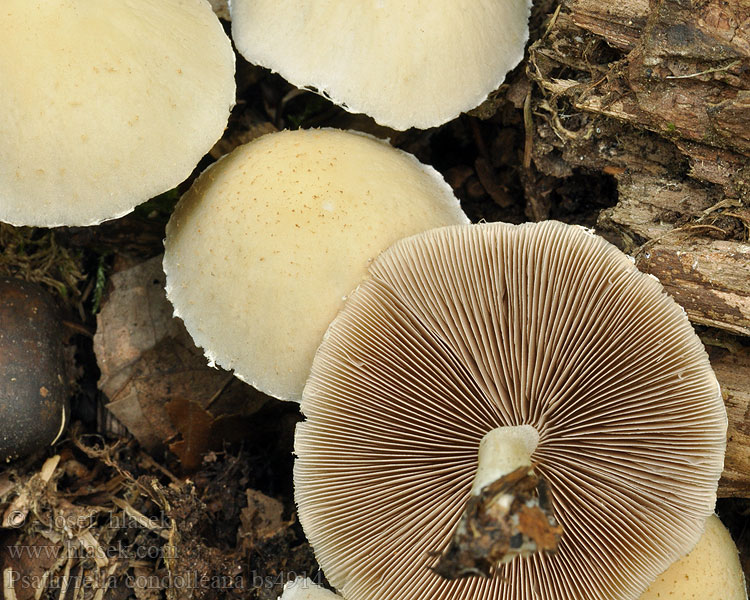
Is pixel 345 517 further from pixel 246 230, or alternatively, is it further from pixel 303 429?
pixel 246 230

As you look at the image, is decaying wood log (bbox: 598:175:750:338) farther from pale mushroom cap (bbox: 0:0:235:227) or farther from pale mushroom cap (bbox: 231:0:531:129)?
pale mushroom cap (bbox: 0:0:235:227)

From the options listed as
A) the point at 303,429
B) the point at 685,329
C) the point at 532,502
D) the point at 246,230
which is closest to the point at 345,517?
the point at 303,429

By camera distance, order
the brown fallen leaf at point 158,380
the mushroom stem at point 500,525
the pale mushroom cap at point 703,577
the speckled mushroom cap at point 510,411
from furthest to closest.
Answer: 1. the brown fallen leaf at point 158,380
2. the pale mushroom cap at point 703,577
3. the speckled mushroom cap at point 510,411
4. the mushroom stem at point 500,525

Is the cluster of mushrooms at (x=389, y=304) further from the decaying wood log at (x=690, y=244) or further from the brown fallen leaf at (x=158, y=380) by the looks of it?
the brown fallen leaf at (x=158, y=380)

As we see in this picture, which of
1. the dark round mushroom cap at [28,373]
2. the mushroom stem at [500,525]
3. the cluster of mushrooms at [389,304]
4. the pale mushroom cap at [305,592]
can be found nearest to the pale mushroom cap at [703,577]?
the cluster of mushrooms at [389,304]

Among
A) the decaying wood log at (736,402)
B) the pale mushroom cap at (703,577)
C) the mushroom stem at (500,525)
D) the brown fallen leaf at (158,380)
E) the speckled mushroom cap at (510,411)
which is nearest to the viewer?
the mushroom stem at (500,525)

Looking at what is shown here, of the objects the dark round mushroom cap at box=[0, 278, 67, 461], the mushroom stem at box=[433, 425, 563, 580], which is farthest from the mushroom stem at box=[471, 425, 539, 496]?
the dark round mushroom cap at box=[0, 278, 67, 461]

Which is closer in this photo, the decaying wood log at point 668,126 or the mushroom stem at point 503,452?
the mushroom stem at point 503,452

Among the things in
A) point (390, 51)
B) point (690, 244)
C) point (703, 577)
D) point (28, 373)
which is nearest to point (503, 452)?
point (703, 577)
